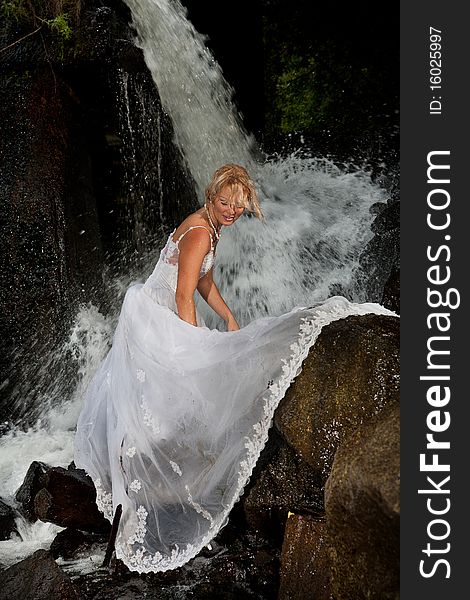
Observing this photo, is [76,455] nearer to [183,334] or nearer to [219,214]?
[183,334]

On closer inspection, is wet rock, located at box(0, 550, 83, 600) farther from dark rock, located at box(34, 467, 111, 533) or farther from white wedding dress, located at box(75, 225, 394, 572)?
dark rock, located at box(34, 467, 111, 533)

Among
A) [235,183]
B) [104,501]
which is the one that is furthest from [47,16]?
[104,501]

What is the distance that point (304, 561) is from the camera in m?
3.49

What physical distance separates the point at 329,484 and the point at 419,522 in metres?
0.40

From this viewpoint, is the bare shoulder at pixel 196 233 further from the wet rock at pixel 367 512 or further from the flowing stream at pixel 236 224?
the flowing stream at pixel 236 224

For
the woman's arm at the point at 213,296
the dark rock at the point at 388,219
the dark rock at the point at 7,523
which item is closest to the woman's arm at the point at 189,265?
the woman's arm at the point at 213,296

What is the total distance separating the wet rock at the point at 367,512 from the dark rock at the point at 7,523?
2.80m

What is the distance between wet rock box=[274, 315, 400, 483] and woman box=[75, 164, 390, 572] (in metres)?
0.10

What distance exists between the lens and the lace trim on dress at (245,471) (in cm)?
390

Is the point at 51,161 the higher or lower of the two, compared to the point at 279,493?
higher

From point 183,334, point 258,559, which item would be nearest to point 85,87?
point 183,334

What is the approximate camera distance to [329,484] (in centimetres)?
283

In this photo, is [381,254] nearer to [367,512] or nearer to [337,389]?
[337,389]

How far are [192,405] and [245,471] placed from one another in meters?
0.49
